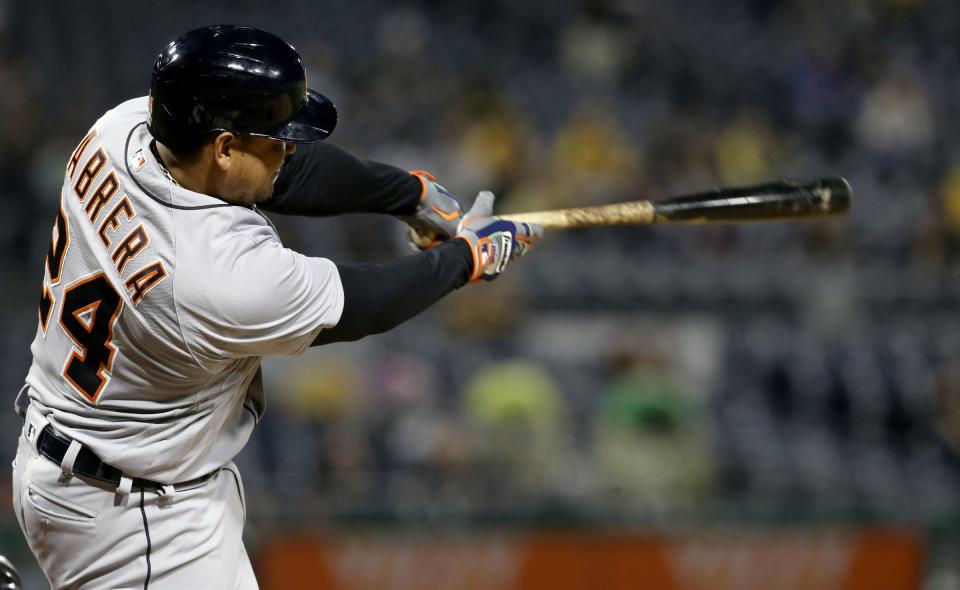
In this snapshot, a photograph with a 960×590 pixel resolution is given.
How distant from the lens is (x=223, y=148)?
2545 millimetres

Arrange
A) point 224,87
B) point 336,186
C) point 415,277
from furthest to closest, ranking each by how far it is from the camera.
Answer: point 336,186, point 415,277, point 224,87

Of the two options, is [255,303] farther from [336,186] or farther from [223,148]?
[336,186]

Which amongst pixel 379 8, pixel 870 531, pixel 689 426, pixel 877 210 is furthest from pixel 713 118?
pixel 870 531

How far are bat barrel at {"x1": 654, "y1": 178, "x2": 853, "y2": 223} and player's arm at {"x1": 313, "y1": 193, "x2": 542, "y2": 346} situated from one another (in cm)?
57

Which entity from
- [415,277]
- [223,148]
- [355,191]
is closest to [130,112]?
[223,148]

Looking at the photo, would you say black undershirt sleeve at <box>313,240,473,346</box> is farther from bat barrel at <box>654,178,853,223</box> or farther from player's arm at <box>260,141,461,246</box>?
bat barrel at <box>654,178,853,223</box>

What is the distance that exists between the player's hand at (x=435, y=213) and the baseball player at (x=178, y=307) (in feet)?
1.03

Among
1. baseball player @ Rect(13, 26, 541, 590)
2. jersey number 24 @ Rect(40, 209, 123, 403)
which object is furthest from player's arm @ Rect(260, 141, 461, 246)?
jersey number 24 @ Rect(40, 209, 123, 403)

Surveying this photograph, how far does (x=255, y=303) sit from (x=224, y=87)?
1.34 ft

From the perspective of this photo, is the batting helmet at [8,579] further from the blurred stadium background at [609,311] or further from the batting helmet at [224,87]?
the blurred stadium background at [609,311]

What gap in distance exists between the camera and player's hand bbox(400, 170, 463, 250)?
3.22 metres

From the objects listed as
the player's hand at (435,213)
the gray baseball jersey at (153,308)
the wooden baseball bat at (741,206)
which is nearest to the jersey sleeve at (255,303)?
the gray baseball jersey at (153,308)

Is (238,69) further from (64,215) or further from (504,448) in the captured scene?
(504,448)

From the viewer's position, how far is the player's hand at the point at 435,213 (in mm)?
3225
